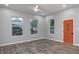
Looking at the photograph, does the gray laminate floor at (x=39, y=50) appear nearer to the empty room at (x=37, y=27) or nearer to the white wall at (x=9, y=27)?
the empty room at (x=37, y=27)

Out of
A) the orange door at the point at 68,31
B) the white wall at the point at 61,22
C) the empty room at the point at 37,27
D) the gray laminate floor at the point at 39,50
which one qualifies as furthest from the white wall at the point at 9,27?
the orange door at the point at 68,31

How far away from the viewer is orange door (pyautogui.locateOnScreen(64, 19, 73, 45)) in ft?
19.5

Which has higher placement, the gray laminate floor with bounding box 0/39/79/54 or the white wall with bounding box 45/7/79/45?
the white wall with bounding box 45/7/79/45

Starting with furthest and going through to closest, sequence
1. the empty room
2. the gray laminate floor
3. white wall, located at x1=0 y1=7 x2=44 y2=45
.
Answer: white wall, located at x1=0 y1=7 x2=44 y2=45 → the empty room → the gray laminate floor

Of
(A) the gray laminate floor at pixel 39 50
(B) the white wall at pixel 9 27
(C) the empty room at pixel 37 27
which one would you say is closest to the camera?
(A) the gray laminate floor at pixel 39 50

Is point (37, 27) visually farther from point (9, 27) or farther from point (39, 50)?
point (39, 50)

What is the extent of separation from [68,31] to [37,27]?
10.9 ft

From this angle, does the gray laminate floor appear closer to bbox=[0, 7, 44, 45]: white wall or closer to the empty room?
the empty room

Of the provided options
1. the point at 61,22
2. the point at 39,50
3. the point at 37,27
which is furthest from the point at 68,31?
the point at 37,27

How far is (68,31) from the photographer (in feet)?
20.3

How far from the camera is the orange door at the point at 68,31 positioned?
5.94 meters

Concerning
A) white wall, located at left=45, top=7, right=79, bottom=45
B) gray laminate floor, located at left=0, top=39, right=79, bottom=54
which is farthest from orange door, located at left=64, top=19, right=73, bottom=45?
gray laminate floor, located at left=0, top=39, right=79, bottom=54
